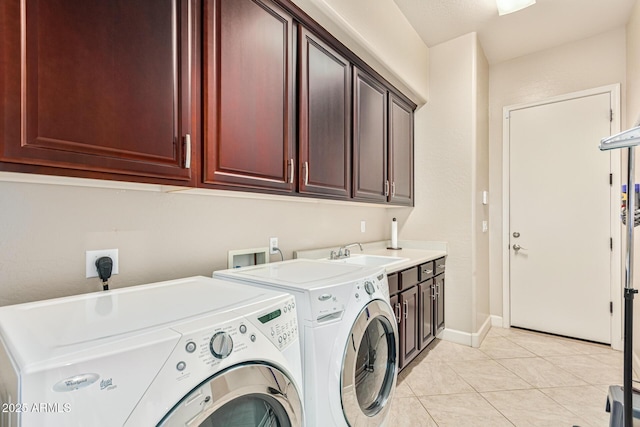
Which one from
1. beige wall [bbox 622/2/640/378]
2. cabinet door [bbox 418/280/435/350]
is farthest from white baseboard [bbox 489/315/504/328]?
cabinet door [bbox 418/280/435/350]

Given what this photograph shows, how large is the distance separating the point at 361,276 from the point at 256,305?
25.7 inches

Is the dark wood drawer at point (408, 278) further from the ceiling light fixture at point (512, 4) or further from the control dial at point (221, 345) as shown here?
the ceiling light fixture at point (512, 4)

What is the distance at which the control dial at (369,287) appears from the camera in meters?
1.46

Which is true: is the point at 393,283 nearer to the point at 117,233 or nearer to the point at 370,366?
the point at 370,366

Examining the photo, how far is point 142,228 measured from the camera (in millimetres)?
1377

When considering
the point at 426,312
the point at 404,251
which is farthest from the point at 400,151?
the point at 426,312

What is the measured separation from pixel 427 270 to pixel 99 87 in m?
2.51

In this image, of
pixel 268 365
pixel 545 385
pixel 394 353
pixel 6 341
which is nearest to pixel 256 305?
pixel 268 365

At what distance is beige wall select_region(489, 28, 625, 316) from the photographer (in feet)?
9.98

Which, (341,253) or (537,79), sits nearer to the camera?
(341,253)

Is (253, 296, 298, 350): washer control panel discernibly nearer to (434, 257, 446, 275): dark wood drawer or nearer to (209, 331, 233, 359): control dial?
(209, 331, 233, 359): control dial

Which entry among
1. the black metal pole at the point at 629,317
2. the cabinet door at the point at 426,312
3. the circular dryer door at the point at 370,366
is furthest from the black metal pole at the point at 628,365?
the cabinet door at the point at 426,312

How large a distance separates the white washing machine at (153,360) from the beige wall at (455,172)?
98.2 inches

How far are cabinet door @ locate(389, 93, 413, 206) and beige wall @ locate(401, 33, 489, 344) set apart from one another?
0.59 ft
